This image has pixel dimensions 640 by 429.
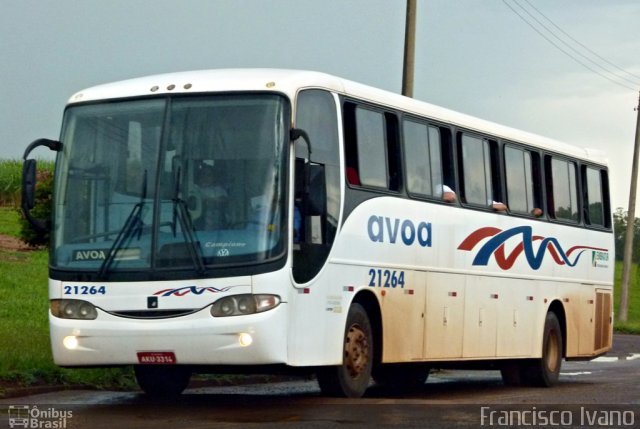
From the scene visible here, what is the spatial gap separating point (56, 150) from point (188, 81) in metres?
1.53

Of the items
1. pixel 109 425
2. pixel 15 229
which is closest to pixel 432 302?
pixel 109 425

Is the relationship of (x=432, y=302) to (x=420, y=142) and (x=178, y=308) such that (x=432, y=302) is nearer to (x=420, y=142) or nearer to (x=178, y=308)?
(x=420, y=142)

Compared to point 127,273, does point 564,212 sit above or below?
above

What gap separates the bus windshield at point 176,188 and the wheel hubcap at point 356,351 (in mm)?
1869

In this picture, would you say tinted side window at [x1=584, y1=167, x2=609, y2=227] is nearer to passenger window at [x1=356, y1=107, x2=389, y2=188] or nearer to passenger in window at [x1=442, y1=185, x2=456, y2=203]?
passenger in window at [x1=442, y1=185, x2=456, y2=203]

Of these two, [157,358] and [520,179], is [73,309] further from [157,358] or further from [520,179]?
[520,179]

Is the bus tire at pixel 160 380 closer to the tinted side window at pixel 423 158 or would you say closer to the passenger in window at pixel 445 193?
the tinted side window at pixel 423 158

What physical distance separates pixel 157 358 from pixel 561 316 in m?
9.88

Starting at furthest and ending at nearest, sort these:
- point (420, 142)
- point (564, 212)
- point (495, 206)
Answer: point (564, 212), point (495, 206), point (420, 142)

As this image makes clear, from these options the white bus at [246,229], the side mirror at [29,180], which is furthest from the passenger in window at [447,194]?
the side mirror at [29,180]

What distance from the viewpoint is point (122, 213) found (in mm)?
14242

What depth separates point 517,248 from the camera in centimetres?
2033

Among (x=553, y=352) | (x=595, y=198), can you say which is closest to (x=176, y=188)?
(x=553, y=352)

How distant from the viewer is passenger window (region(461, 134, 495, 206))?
61.7ft
